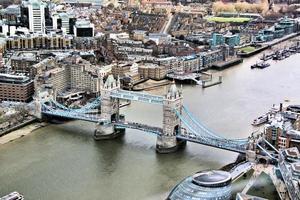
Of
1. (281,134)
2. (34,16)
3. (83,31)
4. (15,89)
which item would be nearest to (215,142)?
(281,134)

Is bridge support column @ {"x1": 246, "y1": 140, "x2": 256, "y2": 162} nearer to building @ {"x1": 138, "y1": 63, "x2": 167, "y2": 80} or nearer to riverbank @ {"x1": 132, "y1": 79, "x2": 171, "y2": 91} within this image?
riverbank @ {"x1": 132, "y1": 79, "x2": 171, "y2": 91}

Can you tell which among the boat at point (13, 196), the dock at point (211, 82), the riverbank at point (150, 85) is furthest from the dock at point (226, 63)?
the boat at point (13, 196)

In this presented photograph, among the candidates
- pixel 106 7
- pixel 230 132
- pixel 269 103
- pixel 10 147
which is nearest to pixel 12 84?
pixel 10 147

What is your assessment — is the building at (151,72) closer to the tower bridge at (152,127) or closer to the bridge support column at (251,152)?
the tower bridge at (152,127)

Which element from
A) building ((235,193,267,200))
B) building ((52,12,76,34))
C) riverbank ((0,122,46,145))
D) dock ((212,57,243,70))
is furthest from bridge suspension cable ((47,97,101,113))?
building ((52,12,76,34))

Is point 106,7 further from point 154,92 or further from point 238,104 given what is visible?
point 238,104

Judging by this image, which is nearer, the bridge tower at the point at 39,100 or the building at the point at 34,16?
the bridge tower at the point at 39,100
